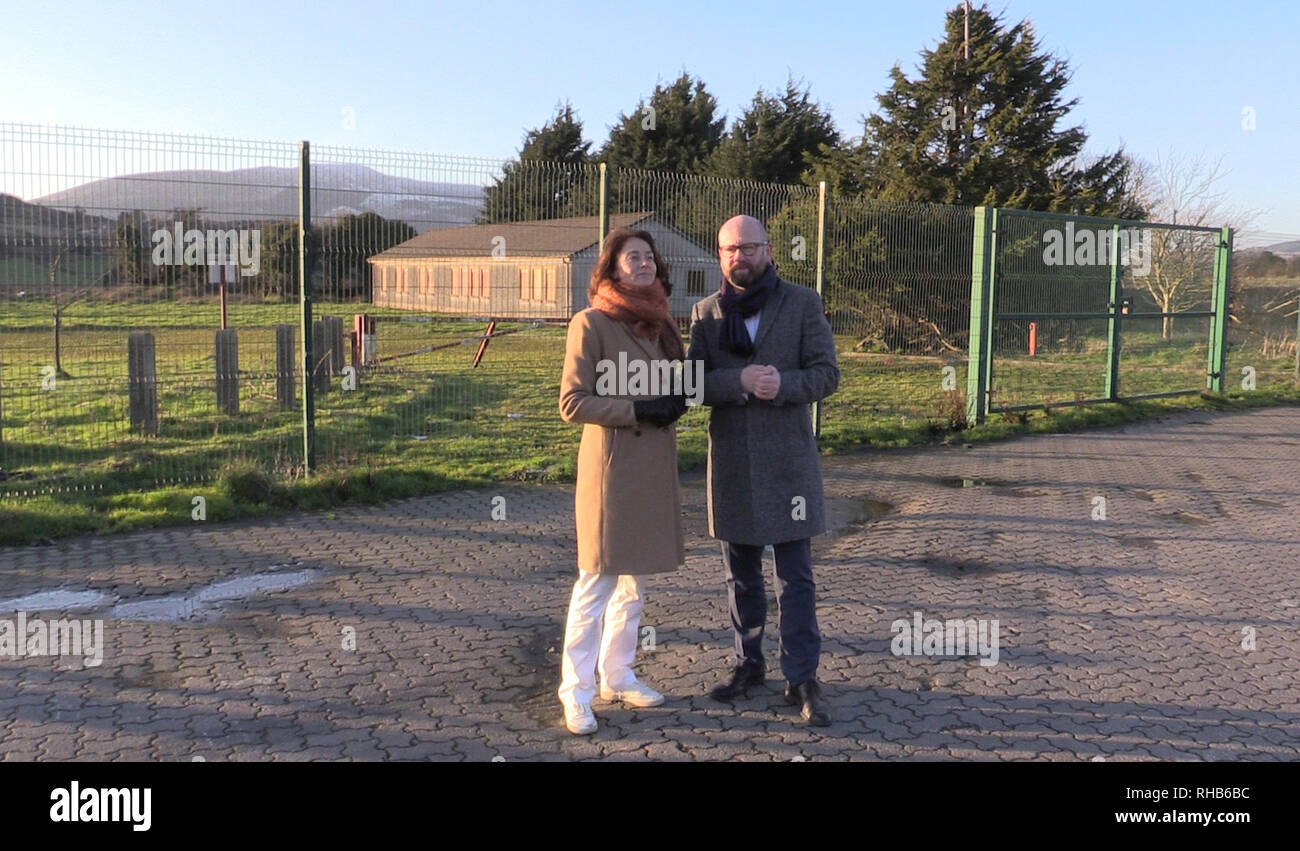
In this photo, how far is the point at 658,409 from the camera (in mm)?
4457

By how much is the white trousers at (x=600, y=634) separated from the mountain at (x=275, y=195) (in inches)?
199

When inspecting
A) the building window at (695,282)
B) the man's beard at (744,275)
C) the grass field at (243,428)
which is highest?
the building window at (695,282)

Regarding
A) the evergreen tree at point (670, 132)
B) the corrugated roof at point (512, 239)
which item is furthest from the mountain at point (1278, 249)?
the evergreen tree at point (670, 132)

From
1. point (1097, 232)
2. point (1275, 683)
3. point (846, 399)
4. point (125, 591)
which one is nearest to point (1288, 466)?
point (1097, 232)

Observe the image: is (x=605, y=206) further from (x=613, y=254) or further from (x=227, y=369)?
(x=613, y=254)

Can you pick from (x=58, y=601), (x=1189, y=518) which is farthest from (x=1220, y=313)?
(x=58, y=601)

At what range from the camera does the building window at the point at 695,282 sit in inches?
408

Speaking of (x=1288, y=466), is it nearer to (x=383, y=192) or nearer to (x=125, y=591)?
(x=383, y=192)

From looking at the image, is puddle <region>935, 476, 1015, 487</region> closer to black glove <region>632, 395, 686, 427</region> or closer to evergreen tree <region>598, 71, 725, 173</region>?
black glove <region>632, 395, 686, 427</region>

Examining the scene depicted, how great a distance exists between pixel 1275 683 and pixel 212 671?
4990mm

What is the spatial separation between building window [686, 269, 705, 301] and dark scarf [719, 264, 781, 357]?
18.4ft

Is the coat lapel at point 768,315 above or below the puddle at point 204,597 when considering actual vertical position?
above

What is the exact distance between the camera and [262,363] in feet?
30.9

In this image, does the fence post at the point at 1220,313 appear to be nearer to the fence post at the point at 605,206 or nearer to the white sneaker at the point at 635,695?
the fence post at the point at 605,206
